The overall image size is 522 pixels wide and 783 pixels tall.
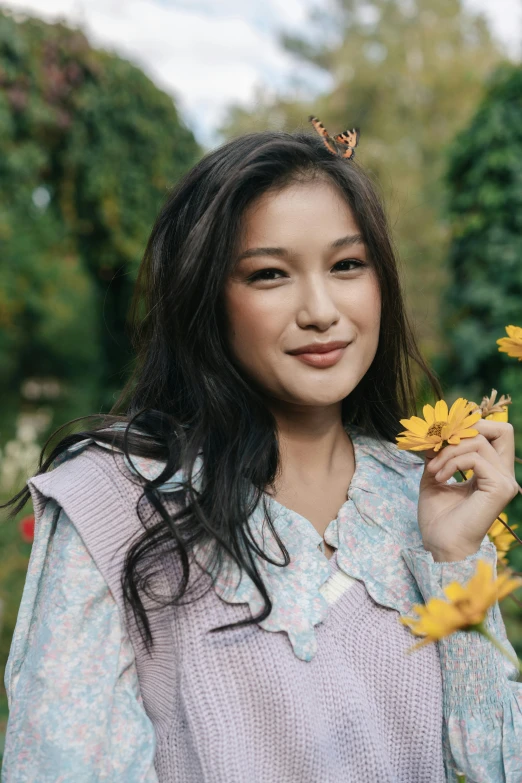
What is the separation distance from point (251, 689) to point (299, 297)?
0.54 m

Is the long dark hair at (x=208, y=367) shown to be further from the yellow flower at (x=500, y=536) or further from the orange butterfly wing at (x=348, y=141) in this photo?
the yellow flower at (x=500, y=536)

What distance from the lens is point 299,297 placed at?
1075mm

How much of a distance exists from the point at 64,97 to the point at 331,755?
4.95m

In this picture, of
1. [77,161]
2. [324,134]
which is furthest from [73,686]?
[77,161]

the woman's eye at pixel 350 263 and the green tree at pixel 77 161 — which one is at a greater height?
the green tree at pixel 77 161

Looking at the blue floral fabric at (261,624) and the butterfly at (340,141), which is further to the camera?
the butterfly at (340,141)

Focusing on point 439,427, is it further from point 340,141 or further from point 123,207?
point 123,207

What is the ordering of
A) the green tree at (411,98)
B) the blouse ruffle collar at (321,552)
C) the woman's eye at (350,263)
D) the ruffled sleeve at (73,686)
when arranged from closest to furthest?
→ the ruffled sleeve at (73,686) → the blouse ruffle collar at (321,552) → the woman's eye at (350,263) → the green tree at (411,98)

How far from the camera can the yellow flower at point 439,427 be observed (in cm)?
104

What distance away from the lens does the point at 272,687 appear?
97 centimetres

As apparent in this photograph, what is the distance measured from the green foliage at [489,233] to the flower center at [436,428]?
2198mm

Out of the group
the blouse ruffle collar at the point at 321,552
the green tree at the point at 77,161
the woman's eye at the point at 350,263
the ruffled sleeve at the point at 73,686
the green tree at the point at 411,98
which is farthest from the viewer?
the green tree at the point at 411,98

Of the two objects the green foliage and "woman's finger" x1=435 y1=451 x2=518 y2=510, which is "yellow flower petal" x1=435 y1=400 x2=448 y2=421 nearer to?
"woman's finger" x1=435 y1=451 x2=518 y2=510

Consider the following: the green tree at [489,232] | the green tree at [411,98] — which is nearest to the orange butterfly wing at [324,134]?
the green tree at [489,232]
